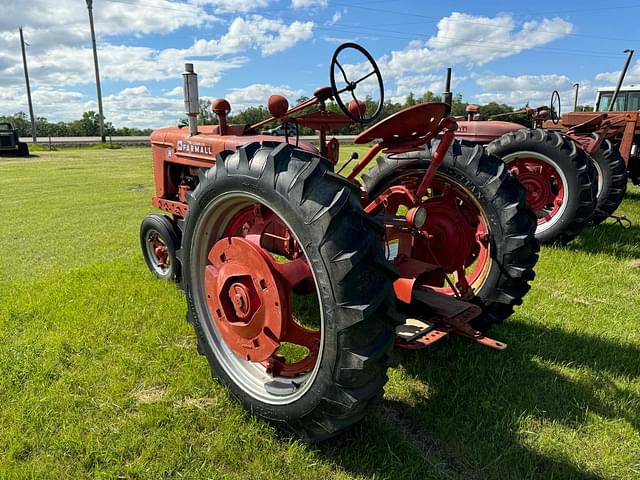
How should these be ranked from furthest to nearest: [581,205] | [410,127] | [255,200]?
[581,205] → [410,127] → [255,200]

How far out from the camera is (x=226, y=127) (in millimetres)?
3773

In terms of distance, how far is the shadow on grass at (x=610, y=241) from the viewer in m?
5.14

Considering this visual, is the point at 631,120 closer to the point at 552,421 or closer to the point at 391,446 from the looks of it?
the point at 552,421

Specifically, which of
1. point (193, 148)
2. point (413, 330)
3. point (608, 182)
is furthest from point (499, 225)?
point (608, 182)

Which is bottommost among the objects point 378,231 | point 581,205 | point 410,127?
point 581,205

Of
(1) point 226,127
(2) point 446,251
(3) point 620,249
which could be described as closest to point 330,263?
(2) point 446,251

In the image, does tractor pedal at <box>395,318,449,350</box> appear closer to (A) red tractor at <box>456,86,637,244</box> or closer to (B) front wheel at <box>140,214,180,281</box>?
(B) front wheel at <box>140,214,180,281</box>

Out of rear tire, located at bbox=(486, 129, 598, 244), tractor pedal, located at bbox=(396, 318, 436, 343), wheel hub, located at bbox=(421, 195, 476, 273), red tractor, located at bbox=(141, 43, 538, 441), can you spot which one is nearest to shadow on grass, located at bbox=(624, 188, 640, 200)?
rear tire, located at bbox=(486, 129, 598, 244)

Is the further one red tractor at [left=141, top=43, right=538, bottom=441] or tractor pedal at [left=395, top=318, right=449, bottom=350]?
tractor pedal at [left=395, top=318, right=449, bottom=350]

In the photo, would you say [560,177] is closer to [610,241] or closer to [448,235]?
[610,241]

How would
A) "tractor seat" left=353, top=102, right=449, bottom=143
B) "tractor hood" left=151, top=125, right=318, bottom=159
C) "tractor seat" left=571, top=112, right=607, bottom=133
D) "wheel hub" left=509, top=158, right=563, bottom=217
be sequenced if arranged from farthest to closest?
1. "tractor seat" left=571, top=112, right=607, bottom=133
2. "wheel hub" left=509, top=158, right=563, bottom=217
3. "tractor hood" left=151, top=125, right=318, bottom=159
4. "tractor seat" left=353, top=102, right=449, bottom=143

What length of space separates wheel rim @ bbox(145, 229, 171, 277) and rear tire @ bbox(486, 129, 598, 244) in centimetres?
389

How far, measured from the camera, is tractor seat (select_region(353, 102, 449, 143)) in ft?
6.91

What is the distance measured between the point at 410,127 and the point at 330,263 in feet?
2.93
